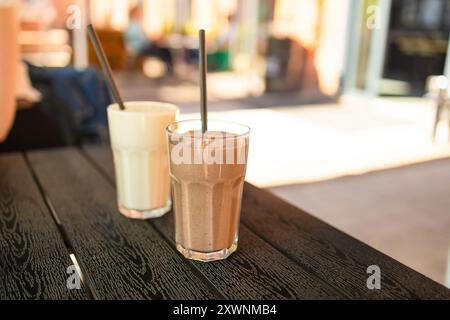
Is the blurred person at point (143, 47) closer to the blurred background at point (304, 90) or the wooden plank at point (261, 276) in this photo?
the blurred background at point (304, 90)

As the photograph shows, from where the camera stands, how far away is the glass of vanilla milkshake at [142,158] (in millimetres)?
→ 866

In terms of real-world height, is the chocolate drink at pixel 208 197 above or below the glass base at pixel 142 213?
above

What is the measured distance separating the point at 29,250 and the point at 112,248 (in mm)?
127

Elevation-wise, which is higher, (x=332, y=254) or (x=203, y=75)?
(x=203, y=75)

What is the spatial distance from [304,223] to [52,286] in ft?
1.47

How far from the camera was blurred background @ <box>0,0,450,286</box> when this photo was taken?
2730mm

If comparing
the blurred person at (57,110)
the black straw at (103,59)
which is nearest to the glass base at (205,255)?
the black straw at (103,59)

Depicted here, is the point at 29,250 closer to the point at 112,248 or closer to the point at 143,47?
the point at 112,248

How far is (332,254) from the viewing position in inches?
30.2

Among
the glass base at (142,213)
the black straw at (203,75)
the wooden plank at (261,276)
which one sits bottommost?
the glass base at (142,213)

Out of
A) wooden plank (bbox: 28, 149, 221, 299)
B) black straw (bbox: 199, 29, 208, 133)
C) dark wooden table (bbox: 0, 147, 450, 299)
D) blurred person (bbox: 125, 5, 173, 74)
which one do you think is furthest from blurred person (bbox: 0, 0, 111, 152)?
blurred person (bbox: 125, 5, 173, 74)

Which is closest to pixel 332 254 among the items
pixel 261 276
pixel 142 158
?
pixel 261 276

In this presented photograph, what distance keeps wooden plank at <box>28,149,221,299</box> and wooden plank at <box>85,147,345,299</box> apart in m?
0.03

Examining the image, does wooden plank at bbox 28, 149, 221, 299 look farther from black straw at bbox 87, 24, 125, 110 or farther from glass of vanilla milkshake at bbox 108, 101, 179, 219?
black straw at bbox 87, 24, 125, 110
